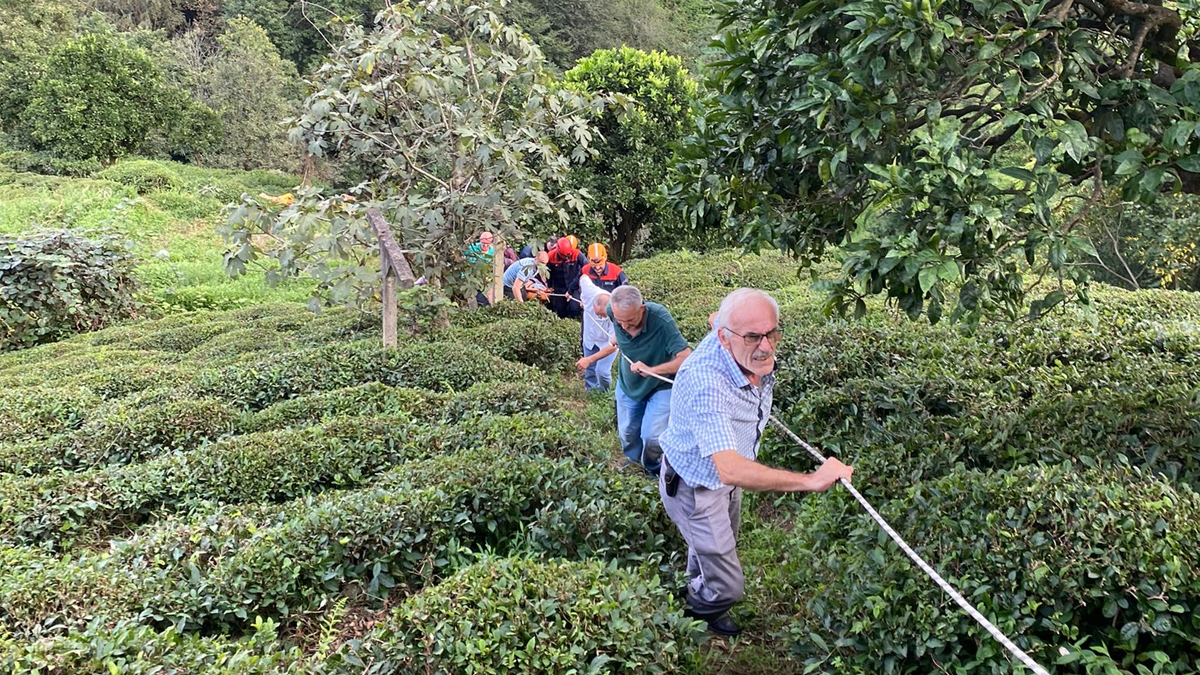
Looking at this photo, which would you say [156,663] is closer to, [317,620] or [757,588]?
[317,620]

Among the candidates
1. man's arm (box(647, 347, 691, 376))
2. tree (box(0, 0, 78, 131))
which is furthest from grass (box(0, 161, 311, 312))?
man's arm (box(647, 347, 691, 376))

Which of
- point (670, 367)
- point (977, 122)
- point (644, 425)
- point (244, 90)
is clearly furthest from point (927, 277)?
point (244, 90)

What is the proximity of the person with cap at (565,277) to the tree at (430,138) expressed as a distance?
815mm

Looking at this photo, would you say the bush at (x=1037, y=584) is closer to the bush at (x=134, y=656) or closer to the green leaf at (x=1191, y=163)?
the green leaf at (x=1191, y=163)

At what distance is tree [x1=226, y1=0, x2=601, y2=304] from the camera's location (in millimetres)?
7441

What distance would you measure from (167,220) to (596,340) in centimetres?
1702

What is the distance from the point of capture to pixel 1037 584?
2.75m

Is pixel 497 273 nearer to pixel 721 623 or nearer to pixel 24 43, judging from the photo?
pixel 721 623

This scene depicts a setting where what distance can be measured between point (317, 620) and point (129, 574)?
89 cm

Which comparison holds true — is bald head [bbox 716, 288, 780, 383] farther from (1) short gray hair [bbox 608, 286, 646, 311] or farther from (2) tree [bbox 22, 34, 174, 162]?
(2) tree [bbox 22, 34, 174, 162]

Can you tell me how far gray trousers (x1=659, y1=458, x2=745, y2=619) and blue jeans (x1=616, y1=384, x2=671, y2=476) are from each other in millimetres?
1068

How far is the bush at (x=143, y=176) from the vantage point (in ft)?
68.6

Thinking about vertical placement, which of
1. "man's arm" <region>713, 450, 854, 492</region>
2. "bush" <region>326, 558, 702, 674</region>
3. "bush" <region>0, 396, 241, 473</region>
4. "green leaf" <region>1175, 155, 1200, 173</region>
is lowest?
"bush" <region>0, 396, 241, 473</region>

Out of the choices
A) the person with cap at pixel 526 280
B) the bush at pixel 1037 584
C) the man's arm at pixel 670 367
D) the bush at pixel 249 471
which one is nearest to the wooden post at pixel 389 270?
the bush at pixel 249 471
